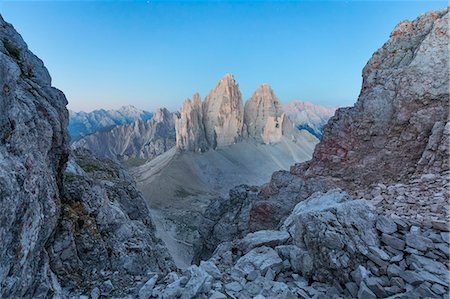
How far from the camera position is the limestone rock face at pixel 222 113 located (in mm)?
118000

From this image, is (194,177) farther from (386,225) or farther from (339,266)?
(386,225)

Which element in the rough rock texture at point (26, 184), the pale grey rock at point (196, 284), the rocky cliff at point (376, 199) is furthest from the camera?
the pale grey rock at point (196, 284)

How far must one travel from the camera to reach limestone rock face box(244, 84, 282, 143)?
425 feet

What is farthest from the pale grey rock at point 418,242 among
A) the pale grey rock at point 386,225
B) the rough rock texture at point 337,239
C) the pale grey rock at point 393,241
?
the rough rock texture at point 337,239

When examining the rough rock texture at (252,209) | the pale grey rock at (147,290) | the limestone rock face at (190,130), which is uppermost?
the limestone rock face at (190,130)

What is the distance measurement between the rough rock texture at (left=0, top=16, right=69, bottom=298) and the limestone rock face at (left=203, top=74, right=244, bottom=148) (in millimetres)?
106471

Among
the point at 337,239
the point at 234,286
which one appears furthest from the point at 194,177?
the point at 337,239

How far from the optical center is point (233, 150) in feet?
387

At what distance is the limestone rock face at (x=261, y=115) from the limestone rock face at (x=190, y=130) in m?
27.6

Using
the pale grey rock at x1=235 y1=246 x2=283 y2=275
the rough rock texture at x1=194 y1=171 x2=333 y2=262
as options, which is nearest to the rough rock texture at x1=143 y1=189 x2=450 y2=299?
the pale grey rock at x1=235 y1=246 x2=283 y2=275

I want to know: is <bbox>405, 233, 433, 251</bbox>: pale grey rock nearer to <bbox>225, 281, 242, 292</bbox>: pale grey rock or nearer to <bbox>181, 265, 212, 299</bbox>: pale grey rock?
<bbox>225, 281, 242, 292</bbox>: pale grey rock

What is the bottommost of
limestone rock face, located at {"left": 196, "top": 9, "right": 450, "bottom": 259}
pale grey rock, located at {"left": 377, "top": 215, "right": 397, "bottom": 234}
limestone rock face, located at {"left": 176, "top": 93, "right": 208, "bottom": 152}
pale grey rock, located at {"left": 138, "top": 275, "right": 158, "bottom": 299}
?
pale grey rock, located at {"left": 138, "top": 275, "right": 158, "bottom": 299}

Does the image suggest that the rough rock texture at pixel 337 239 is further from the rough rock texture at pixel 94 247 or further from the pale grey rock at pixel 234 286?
the rough rock texture at pixel 94 247

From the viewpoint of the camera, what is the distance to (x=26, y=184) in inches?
311
